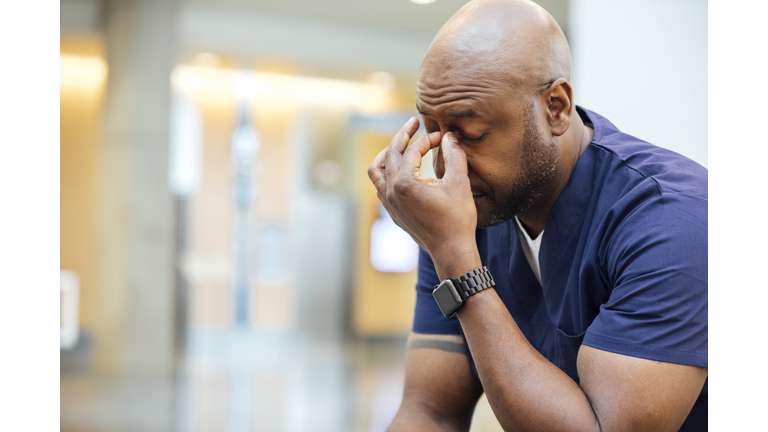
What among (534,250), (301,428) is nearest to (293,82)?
(301,428)

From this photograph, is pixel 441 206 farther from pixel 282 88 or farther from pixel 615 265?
pixel 282 88

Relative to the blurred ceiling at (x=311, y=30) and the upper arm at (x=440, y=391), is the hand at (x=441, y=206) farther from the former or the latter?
the blurred ceiling at (x=311, y=30)

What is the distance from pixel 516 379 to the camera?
3.18 feet

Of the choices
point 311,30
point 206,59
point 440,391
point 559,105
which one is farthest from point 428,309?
point 206,59

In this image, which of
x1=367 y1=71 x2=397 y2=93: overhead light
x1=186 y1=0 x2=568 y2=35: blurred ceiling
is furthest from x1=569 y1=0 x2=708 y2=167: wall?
x1=367 y1=71 x2=397 y2=93: overhead light

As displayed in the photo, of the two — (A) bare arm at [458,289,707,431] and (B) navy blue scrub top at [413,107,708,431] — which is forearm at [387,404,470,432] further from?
(A) bare arm at [458,289,707,431]

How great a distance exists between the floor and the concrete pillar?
0.49 meters

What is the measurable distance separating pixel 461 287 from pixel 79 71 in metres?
7.03

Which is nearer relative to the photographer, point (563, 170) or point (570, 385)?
point (570, 385)

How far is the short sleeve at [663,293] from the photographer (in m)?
0.92

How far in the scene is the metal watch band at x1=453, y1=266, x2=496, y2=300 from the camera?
3.36ft

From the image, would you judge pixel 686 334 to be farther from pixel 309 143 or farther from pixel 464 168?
pixel 309 143
